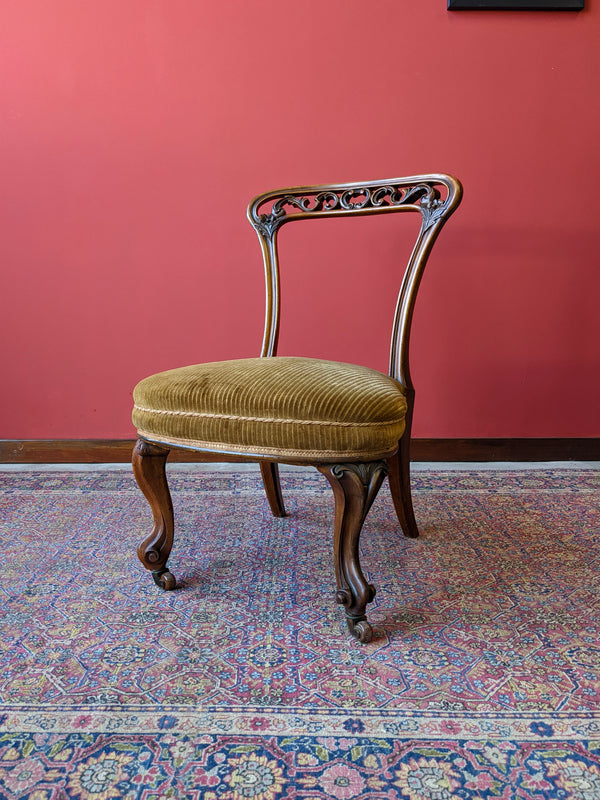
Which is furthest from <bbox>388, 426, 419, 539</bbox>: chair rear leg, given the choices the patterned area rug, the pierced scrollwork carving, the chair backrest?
the pierced scrollwork carving

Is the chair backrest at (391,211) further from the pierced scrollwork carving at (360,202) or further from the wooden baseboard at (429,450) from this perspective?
the wooden baseboard at (429,450)

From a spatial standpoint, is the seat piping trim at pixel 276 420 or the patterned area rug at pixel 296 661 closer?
the patterned area rug at pixel 296 661

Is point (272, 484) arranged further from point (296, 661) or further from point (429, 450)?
point (429, 450)

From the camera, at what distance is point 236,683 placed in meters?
1.08

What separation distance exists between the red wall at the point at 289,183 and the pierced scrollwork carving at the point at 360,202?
1.70ft

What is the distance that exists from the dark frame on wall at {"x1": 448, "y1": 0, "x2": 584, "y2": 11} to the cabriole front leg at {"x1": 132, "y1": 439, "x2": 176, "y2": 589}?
6.75 feet

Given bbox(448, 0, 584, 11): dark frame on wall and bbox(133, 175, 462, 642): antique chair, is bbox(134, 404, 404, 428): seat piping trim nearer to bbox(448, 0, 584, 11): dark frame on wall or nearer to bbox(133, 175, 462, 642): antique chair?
bbox(133, 175, 462, 642): antique chair

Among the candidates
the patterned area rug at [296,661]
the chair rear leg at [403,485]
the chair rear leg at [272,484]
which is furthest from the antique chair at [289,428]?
the chair rear leg at [272,484]

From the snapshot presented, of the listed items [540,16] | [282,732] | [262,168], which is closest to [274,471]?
[282,732]

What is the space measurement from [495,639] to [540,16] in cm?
230

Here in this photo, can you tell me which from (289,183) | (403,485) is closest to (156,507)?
(403,485)

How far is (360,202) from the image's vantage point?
5.65ft

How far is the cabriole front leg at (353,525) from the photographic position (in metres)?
1.19

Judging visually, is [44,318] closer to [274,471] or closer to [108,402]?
[108,402]
